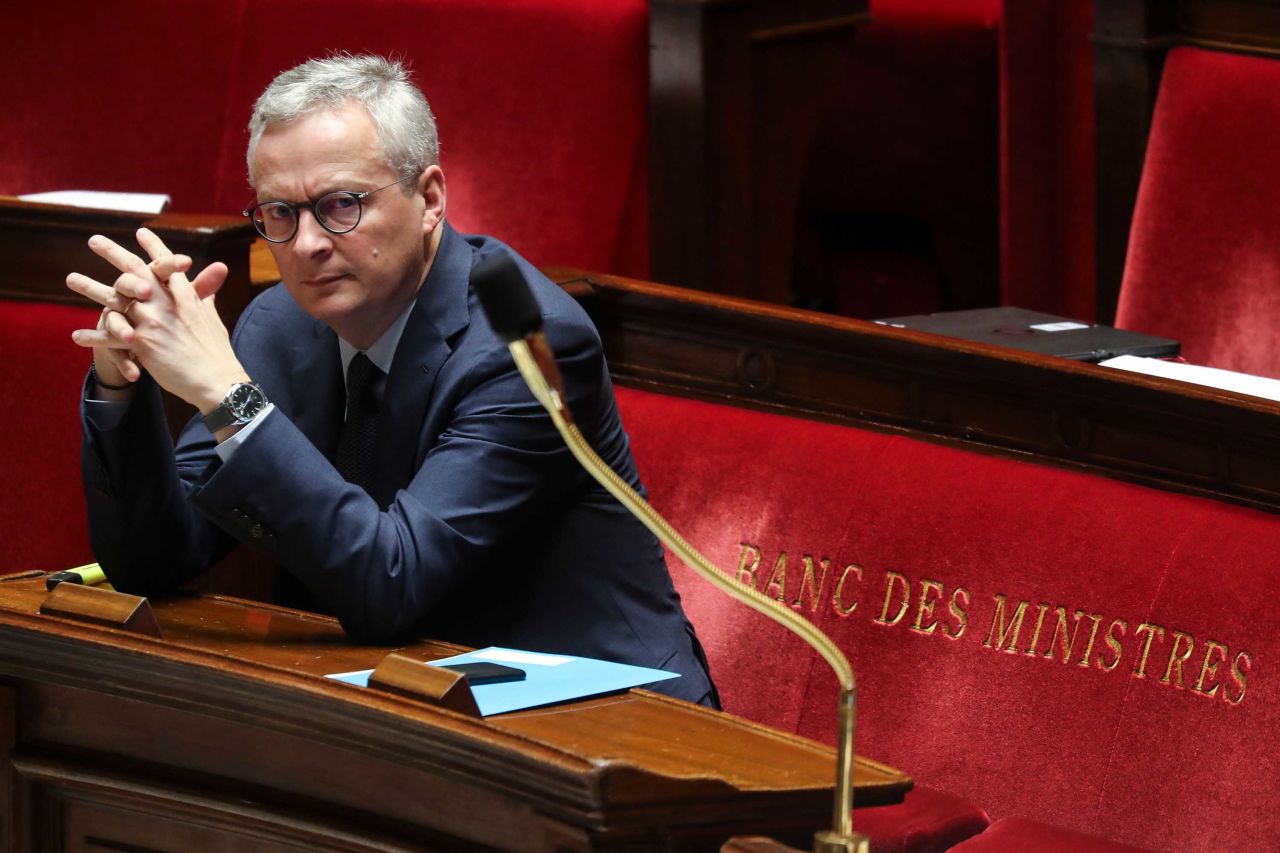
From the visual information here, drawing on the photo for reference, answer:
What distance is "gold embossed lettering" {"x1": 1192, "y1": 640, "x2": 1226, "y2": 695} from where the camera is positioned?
922 millimetres

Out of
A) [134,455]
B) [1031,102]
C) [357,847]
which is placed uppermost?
[1031,102]

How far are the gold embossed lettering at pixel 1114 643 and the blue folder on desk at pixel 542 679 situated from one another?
0.31 meters

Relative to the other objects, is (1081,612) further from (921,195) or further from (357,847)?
(921,195)

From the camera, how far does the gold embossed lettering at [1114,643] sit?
3.14ft

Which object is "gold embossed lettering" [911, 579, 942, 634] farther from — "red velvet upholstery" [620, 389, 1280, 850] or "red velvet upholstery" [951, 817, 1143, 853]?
"red velvet upholstery" [951, 817, 1143, 853]

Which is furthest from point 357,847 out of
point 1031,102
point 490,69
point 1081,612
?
point 1031,102

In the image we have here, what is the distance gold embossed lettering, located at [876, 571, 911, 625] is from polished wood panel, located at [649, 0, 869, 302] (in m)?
0.60

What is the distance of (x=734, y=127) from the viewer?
160 cm

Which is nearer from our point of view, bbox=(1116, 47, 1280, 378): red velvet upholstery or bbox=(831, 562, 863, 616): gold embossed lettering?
bbox=(831, 562, 863, 616): gold embossed lettering

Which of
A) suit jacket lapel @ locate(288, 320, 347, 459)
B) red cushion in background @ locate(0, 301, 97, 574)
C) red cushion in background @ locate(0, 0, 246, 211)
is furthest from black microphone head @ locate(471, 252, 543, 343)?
red cushion in background @ locate(0, 0, 246, 211)

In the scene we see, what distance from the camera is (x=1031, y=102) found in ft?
5.75

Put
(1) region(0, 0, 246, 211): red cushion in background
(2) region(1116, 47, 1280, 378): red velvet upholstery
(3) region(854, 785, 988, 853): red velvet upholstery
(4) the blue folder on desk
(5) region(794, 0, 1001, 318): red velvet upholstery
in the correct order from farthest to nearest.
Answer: (5) region(794, 0, 1001, 318): red velvet upholstery < (1) region(0, 0, 246, 211): red cushion in background < (2) region(1116, 47, 1280, 378): red velvet upholstery < (3) region(854, 785, 988, 853): red velvet upholstery < (4) the blue folder on desk

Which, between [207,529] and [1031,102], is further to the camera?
[1031,102]

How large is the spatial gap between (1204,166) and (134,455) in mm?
838
